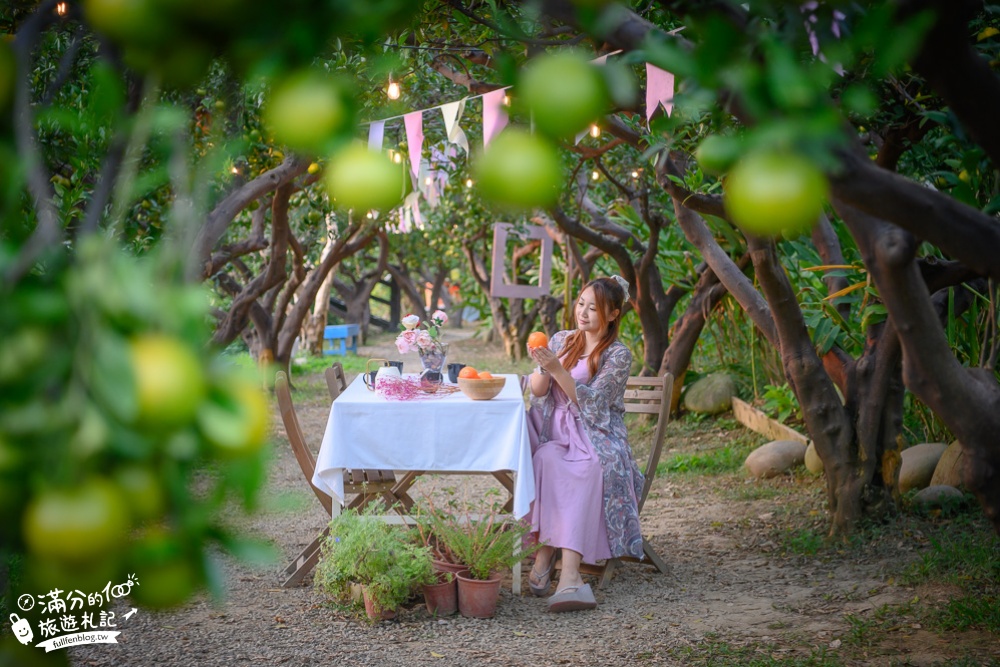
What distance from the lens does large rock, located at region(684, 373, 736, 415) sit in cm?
793

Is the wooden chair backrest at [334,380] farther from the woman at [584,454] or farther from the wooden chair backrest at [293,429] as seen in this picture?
the woman at [584,454]

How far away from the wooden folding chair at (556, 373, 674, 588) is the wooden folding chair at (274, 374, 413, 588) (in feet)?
2.90

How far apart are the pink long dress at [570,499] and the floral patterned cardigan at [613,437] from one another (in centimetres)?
5

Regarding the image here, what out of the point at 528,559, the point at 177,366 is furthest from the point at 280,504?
the point at 528,559

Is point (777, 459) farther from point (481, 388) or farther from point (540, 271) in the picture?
point (540, 271)

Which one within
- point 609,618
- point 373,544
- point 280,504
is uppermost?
point 280,504

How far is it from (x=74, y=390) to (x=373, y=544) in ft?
10.2

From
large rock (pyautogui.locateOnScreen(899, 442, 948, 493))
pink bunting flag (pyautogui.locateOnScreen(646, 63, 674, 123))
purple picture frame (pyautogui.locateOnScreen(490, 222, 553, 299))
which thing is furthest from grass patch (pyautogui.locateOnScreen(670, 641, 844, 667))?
purple picture frame (pyautogui.locateOnScreen(490, 222, 553, 299))

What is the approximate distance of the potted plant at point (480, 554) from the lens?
11.7 feet

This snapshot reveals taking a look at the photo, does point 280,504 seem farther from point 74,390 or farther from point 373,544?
point 373,544

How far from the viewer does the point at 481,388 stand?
392 cm

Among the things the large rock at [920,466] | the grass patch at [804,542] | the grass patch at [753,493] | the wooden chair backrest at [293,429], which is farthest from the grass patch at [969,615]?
the wooden chair backrest at [293,429]

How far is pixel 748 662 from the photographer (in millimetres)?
2984

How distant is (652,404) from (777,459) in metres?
1.75
